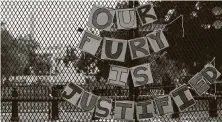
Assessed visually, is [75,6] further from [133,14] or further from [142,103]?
[142,103]

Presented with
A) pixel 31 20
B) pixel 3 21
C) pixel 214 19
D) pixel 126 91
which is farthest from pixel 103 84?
pixel 214 19

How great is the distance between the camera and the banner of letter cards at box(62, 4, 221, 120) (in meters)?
3.62

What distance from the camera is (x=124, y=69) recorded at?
3721 mm

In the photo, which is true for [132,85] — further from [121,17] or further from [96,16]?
[96,16]

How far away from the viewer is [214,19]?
16.2 ft

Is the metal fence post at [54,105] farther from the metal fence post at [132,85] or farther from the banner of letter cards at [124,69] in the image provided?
the metal fence post at [132,85]

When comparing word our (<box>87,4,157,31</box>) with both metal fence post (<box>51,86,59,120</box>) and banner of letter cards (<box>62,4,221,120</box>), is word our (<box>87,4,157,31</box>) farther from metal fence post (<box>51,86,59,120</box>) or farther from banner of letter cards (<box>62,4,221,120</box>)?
metal fence post (<box>51,86,59,120</box>)

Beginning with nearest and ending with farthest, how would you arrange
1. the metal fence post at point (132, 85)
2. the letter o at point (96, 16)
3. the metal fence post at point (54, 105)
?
1. the letter o at point (96, 16)
2. the metal fence post at point (132, 85)
3. the metal fence post at point (54, 105)

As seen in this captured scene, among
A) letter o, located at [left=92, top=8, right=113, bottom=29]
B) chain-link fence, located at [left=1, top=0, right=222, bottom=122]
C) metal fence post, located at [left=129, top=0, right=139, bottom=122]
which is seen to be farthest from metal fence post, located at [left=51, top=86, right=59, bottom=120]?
letter o, located at [left=92, top=8, right=113, bottom=29]

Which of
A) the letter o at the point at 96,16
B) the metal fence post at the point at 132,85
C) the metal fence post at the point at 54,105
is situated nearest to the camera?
the letter o at the point at 96,16

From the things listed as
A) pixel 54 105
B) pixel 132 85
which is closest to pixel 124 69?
pixel 132 85

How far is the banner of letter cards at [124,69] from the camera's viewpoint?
362 centimetres

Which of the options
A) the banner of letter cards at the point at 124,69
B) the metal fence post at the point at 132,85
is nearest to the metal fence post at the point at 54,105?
the banner of letter cards at the point at 124,69

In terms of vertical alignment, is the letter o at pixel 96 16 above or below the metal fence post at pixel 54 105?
above
